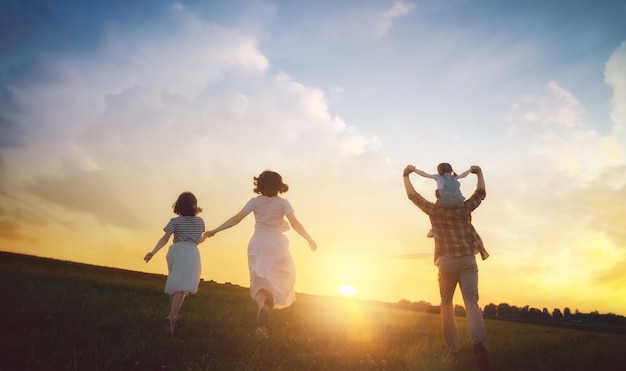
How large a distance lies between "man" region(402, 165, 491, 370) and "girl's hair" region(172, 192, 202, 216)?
14.8 ft

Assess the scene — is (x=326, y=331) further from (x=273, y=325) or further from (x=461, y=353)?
(x=461, y=353)

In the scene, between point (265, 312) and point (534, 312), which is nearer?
point (265, 312)

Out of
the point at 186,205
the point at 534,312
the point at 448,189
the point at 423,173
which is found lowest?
the point at 534,312

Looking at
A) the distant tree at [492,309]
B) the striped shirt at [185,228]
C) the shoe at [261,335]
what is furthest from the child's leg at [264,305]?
the distant tree at [492,309]

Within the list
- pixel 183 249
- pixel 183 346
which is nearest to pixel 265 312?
pixel 183 346

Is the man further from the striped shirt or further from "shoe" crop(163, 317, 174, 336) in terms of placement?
"shoe" crop(163, 317, 174, 336)

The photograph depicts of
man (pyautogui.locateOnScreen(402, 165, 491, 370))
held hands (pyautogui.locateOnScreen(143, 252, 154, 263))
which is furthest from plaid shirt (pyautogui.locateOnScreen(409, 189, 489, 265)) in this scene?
held hands (pyautogui.locateOnScreen(143, 252, 154, 263))

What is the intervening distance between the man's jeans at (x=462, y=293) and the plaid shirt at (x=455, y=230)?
16 centimetres

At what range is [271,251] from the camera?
771 centimetres

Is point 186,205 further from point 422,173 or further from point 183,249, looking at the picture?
point 422,173

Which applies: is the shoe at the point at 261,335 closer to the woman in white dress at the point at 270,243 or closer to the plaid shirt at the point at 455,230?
the woman in white dress at the point at 270,243

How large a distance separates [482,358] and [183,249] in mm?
5865

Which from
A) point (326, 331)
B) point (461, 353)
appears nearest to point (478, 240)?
point (461, 353)

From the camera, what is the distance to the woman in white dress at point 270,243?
760cm
